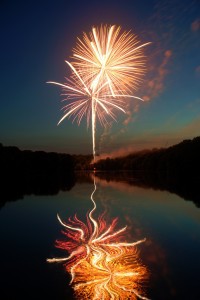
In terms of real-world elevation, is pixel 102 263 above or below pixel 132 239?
below

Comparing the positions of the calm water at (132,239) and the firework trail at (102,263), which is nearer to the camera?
the firework trail at (102,263)

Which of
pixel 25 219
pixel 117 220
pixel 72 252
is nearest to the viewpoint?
pixel 72 252

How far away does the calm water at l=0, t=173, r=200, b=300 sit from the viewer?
31.5 feet

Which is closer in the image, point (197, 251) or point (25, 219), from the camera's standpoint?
point (197, 251)

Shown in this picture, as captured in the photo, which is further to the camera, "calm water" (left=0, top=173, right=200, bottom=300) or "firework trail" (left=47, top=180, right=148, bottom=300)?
"calm water" (left=0, top=173, right=200, bottom=300)

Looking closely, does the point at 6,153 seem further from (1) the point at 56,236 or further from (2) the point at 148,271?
(2) the point at 148,271

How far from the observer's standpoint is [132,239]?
629 inches

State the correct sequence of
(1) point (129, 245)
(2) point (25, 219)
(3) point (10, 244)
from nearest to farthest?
(1) point (129, 245) → (3) point (10, 244) → (2) point (25, 219)

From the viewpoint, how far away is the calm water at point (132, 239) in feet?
31.5

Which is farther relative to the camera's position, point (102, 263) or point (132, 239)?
point (132, 239)

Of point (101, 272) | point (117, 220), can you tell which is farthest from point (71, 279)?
point (117, 220)

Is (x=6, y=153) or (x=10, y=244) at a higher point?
(x=6, y=153)

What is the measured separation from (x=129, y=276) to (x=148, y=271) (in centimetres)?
88

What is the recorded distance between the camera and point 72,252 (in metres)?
13.6
